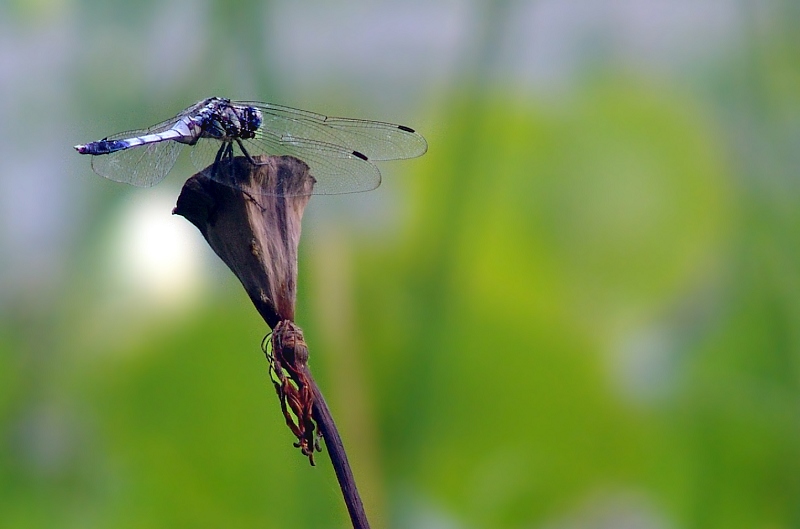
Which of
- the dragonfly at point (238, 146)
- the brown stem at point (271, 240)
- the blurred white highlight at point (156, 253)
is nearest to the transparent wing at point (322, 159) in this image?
the dragonfly at point (238, 146)

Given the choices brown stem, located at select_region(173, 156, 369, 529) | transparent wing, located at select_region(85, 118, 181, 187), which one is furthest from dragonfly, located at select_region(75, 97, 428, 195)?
brown stem, located at select_region(173, 156, 369, 529)

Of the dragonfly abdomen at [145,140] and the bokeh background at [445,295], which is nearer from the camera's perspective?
the dragonfly abdomen at [145,140]

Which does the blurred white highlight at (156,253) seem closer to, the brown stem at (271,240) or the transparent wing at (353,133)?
the transparent wing at (353,133)

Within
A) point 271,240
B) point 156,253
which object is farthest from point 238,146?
point 156,253

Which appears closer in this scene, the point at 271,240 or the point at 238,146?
the point at 271,240

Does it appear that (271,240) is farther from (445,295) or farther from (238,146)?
(445,295)

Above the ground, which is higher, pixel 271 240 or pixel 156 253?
pixel 271 240

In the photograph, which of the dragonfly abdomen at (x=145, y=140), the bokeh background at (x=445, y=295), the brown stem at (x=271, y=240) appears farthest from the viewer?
the bokeh background at (x=445, y=295)

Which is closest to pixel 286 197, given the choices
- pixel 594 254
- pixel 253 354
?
pixel 253 354
